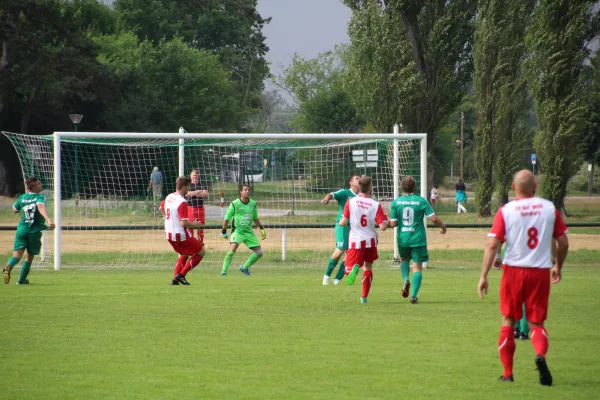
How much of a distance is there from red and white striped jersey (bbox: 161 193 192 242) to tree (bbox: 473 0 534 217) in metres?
25.8

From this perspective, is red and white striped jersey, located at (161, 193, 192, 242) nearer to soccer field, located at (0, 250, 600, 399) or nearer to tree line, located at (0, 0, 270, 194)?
soccer field, located at (0, 250, 600, 399)

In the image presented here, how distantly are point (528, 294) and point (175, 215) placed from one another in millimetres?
9021

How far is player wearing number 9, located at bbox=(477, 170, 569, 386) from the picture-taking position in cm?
779

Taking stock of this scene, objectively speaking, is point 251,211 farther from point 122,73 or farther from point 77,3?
point 77,3

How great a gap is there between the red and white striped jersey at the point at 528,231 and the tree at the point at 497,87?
32.1 metres

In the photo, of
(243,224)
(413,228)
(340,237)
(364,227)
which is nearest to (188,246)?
(340,237)

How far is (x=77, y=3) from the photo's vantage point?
68.7m

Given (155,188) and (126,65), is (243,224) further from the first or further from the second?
(126,65)

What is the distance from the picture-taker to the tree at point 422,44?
40.4 m

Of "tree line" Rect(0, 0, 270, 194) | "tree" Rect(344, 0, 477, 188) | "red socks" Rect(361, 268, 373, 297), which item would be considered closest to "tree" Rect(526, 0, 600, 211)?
"tree" Rect(344, 0, 477, 188)

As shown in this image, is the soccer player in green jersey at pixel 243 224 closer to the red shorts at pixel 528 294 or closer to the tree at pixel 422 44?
the red shorts at pixel 528 294

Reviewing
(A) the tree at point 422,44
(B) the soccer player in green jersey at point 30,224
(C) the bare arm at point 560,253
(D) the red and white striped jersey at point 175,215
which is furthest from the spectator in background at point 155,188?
(C) the bare arm at point 560,253

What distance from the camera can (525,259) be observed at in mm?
7848

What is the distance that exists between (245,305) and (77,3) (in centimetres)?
5959
